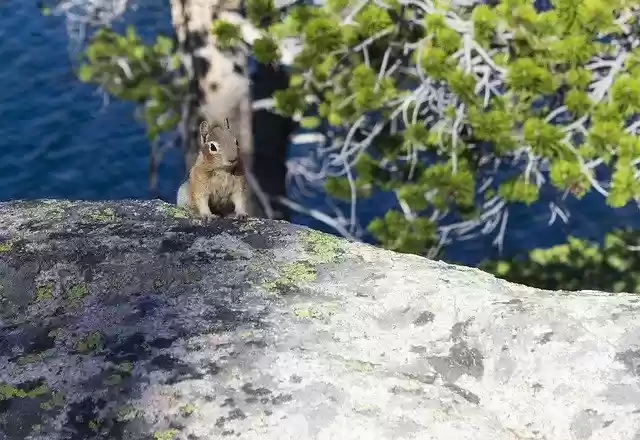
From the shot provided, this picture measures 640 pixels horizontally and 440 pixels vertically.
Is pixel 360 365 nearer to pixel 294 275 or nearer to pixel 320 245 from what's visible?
pixel 294 275

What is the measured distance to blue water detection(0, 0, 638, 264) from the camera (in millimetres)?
8547

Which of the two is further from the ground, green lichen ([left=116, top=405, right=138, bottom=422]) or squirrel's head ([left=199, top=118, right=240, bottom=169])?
squirrel's head ([left=199, top=118, right=240, bottom=169])

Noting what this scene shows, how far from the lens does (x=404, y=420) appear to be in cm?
127

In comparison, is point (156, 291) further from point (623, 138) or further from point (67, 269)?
point (623, 138)

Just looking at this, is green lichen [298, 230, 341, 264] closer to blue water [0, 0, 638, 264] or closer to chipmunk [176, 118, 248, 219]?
chipmunk [176, 118, 248, 219]

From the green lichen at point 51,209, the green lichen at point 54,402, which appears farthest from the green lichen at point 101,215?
the green lichen at point 54,402

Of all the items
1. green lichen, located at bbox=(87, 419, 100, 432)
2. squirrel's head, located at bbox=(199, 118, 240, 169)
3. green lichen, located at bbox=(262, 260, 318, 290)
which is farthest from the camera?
squirrel's head, located at bbox=(199, 118, 240, 169)

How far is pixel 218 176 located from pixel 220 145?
0.59ft

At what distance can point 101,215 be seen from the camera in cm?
201

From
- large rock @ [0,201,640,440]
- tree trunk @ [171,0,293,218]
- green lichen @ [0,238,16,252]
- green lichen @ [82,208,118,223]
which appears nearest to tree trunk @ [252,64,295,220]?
tree trunk @ [171,0,293,218]

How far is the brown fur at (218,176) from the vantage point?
2.77 m

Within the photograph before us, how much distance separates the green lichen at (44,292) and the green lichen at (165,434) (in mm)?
504

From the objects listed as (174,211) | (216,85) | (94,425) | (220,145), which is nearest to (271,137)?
(216,85)

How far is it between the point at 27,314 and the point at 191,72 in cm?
399
